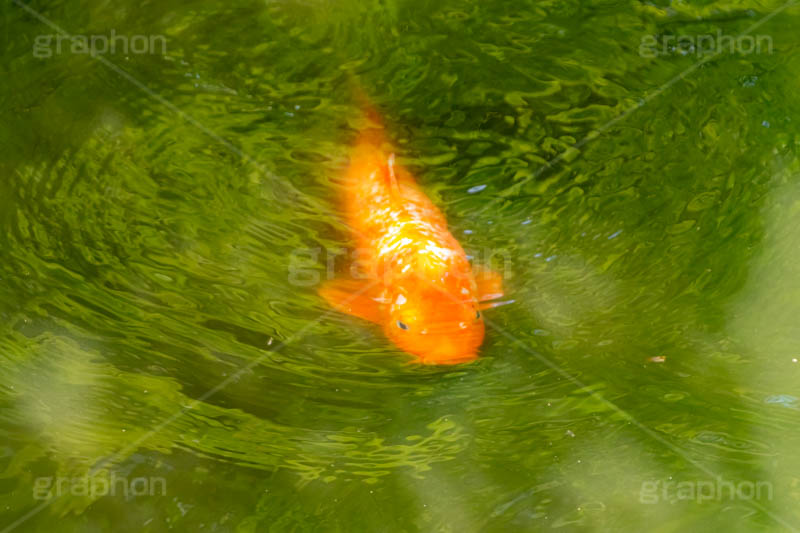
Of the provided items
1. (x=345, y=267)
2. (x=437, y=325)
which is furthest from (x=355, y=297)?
(x=437, y=325)

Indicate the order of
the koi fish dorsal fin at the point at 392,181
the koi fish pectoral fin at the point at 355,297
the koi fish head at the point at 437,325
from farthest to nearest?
the koi fish dorsal fin at the point at 392,181 < the koi fish pectoral fin at the point at 355,297 < the koi fish head at the point at 437,325

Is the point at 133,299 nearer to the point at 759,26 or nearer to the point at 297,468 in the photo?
the point at 297,468

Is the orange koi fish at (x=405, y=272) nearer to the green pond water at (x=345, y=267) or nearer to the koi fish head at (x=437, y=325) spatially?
the koi fish head at (x=437, y=325)

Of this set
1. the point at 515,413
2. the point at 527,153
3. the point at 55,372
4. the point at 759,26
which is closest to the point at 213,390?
the point at 55,372

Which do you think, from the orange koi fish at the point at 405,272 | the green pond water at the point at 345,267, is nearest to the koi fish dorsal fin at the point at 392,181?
the orange koi fish at the point at 405,272

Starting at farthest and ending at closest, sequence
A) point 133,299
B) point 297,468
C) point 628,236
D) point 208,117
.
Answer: point 208,117 < point 628,236 < point 133,299 < point 297,468

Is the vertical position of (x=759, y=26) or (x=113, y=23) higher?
(x=113, y=23)

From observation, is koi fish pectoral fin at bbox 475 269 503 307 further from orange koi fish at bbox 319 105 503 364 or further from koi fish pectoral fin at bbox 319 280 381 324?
koi fish pectoral fin at bbox 319 280 381 324
